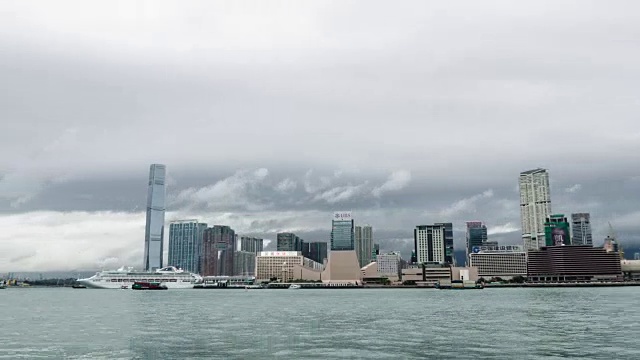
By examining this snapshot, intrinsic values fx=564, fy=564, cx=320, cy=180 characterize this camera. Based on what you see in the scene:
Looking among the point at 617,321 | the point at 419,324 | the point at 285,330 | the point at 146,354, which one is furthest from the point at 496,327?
the point at 146,354

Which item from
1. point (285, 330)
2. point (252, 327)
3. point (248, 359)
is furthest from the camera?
point (252, 327)

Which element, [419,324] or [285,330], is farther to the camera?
[419,324]

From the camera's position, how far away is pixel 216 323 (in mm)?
74875

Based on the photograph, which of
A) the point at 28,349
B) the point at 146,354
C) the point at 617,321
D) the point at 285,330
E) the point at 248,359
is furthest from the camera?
the point at 617,321

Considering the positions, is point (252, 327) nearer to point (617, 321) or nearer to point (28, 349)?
point (28, 349)

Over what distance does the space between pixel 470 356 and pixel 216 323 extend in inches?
1605

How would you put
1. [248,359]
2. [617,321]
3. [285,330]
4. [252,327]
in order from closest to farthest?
[248,359], [285,330], [252,327], [617,321]

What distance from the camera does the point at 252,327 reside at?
2709 inches

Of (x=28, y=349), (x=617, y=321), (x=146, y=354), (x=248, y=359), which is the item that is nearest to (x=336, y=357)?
(x=248, y=359)

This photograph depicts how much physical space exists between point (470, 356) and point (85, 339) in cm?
3677

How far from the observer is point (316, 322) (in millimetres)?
76250

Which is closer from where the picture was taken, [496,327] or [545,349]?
[545,349]

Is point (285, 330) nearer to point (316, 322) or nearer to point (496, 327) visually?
point (316, 322)

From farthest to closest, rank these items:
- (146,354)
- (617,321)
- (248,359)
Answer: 1. (617,321)
2. (146,354)
3. (248,359)
